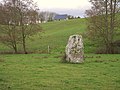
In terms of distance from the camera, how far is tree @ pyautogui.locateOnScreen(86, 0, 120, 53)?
40.4 meters

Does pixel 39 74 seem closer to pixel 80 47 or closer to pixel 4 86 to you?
pixel 4 86

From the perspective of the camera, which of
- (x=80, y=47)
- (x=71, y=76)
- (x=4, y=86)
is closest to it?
(x=4, y=86)

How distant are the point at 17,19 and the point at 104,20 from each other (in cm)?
1177

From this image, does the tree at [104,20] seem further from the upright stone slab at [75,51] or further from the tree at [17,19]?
the upright stone slab at [75,51]

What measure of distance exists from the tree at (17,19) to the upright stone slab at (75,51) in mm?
16653

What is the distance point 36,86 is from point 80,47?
1243cm

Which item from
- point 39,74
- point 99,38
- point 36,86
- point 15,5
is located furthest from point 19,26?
point 36,86

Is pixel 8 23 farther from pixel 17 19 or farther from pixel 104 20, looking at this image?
pixel 104 20

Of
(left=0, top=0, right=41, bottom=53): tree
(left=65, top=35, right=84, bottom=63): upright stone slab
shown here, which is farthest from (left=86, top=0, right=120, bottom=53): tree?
(left=65, top=35, right=84, bottom=63): upright stone slab

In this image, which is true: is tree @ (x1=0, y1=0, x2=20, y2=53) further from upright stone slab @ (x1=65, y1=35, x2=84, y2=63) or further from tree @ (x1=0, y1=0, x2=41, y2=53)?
upright stone slab @ (x1=65, y1=35, x2=84, y2=63)

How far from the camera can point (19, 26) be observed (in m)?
42.4

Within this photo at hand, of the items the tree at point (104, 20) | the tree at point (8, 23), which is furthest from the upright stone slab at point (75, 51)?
the tree at point (8, 23)

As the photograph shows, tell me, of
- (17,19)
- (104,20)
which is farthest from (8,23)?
(104,20)

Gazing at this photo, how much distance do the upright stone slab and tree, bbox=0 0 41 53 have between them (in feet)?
54.6
